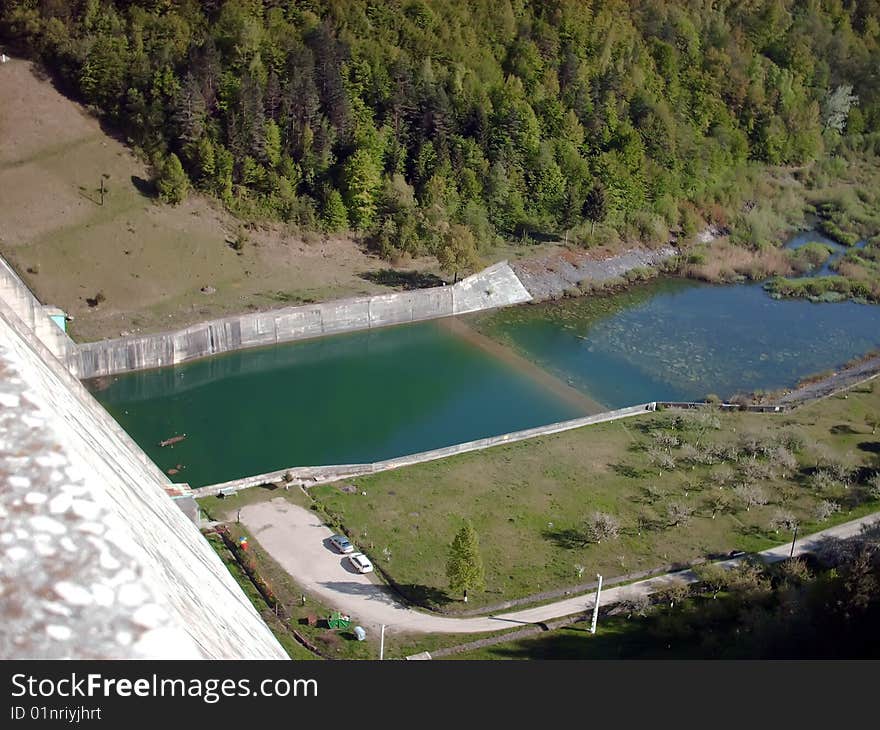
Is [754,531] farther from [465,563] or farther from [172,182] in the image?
[172,182]

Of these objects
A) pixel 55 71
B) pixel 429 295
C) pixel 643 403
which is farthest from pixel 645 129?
pixel 55 71

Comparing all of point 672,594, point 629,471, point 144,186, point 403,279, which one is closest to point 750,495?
point 629,471

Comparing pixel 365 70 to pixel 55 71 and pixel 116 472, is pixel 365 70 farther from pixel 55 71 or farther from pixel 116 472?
pixel 116 472

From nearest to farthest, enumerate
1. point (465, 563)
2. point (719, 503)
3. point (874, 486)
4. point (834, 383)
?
point (465, 563) → point (719, 503) → point (874, 486) → point (834, 383)

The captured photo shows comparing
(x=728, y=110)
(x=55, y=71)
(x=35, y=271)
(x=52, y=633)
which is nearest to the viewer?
(x=52, y=633)

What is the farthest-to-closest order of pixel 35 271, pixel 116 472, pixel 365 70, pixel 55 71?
pixel 365 70, pixel 55 71, pixel 35 271, pixel 116 472

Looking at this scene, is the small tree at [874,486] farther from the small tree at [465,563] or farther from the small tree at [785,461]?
the small tree at [465,563]
